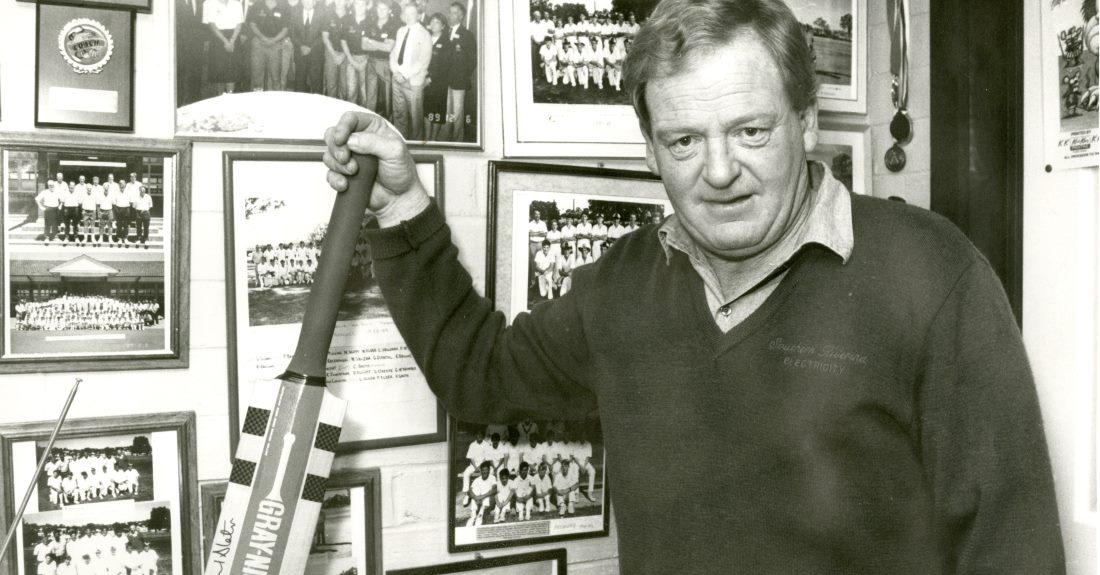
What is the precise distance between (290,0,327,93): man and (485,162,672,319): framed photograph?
0.33 m

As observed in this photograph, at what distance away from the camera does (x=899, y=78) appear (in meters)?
1.88

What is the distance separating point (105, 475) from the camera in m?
1.32

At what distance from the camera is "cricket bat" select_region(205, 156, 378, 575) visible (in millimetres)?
1150

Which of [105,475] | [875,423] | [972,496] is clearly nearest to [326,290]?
[105,475]

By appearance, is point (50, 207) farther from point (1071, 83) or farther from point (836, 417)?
point (1071, 83)

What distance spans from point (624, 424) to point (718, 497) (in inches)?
7.2

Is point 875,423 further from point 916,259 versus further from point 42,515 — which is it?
point 42,515

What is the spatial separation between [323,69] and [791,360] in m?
0.85

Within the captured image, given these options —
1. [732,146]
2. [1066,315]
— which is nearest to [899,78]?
[1066,315]

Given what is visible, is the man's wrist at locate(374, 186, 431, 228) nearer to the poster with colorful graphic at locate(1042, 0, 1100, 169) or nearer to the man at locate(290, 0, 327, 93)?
the man at locate(290, 0, 327, 93)

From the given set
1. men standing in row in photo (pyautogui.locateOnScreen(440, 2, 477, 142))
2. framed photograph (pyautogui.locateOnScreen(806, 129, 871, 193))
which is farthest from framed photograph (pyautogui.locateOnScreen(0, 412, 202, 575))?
framed photograph (pyautogui.locateOnScreen(806, 129, 871, 193))

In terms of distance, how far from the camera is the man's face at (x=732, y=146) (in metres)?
1.20

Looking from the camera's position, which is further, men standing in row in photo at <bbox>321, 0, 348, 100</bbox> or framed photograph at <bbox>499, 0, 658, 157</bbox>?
framed photograph at <bbox>499, 0, 658, 157</bbox>
